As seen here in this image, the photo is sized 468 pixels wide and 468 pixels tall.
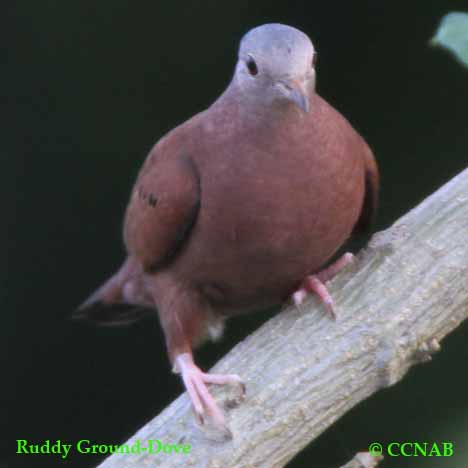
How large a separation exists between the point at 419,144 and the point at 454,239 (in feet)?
4.75

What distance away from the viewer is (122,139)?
3.90 meters

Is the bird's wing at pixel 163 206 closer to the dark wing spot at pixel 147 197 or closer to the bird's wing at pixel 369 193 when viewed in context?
the dark wing spot at pixel 147 197

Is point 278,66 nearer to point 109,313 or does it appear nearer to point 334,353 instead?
point 334,353

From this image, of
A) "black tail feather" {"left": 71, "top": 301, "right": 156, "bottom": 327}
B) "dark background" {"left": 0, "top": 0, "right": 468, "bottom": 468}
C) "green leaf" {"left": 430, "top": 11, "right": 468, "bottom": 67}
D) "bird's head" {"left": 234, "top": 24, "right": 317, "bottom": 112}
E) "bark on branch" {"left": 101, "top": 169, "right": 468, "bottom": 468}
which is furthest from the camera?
"dark background" {"left": 0, "top": 0, "right": 468, "bottom": 468}

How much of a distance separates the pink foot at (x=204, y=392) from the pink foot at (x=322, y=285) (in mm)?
288

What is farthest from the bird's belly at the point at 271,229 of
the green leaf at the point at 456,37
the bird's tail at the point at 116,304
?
the green leaf at the point at 456,37

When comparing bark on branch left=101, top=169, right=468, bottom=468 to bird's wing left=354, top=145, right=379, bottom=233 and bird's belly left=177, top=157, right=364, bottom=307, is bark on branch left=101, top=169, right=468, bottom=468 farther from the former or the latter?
bird's wing left=354, top=145, right=379, bottom=233

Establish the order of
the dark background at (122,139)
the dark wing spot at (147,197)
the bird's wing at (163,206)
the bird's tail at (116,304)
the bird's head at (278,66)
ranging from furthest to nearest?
the dark background at (122,139) → the bird's tail at (116,304) → the dark wing spot at (147,197) → the bird's wing at (163,206) → the bird's head at (278,66)

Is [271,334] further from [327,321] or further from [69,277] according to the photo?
[69,277]

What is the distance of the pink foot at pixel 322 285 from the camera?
2652 millimetres

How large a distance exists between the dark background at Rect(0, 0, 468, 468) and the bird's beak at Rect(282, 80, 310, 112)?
4.22 feet

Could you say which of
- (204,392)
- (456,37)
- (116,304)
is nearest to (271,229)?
(204,392)

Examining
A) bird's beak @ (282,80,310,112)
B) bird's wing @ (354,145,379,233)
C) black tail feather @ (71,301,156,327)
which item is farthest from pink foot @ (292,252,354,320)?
black tail feather @ (71,301,156,327)

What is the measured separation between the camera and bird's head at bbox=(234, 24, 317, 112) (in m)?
2.62
